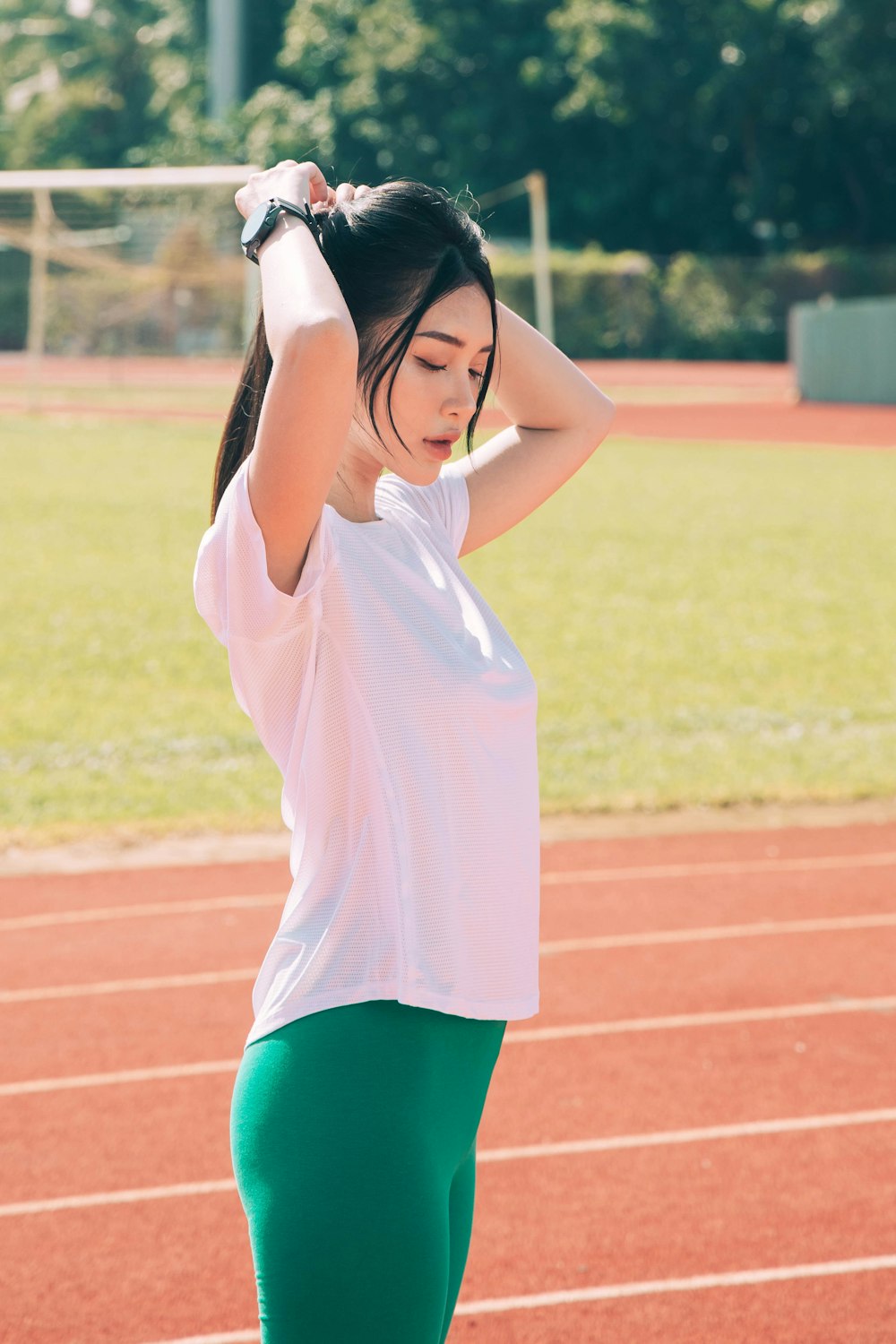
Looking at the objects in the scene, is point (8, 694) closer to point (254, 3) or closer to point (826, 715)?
point (826, 715)

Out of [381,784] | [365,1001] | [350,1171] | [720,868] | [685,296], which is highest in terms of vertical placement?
[685,296]

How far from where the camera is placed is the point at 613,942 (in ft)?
16.8

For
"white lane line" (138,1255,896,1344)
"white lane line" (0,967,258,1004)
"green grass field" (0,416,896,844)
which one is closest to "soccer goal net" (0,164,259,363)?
"green grass field" (0,416,896,844)

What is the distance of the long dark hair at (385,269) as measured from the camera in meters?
1.85

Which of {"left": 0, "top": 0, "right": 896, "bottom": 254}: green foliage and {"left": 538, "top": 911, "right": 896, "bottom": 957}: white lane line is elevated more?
{"left": 0, "top": 0, "right": 896, "bottom": 254}: green foliage

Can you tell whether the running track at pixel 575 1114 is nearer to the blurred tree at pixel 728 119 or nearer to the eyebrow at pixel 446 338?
the eyebrow at pixel 446 338

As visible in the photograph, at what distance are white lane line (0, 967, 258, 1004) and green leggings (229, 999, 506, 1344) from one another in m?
3.05

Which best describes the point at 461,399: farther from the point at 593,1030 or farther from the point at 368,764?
the point at 593,1030

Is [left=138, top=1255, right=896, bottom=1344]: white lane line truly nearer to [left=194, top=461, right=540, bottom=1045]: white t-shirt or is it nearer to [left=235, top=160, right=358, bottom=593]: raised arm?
[left=194, top=461, right=540, bottom=1045]: white t-shirt

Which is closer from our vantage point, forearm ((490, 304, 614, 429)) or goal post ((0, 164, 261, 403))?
forearm ((490, 304, 614, 429))

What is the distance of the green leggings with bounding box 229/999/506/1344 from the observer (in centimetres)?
166

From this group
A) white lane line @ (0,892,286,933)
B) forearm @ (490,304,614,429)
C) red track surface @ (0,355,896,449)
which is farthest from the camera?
red track surface @ (0,355,896,449)

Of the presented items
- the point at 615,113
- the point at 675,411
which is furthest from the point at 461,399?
the point at 615,113

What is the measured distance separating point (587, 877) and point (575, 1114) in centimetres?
196
